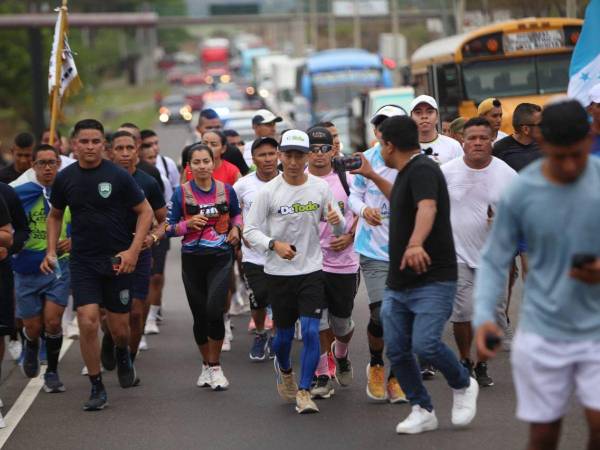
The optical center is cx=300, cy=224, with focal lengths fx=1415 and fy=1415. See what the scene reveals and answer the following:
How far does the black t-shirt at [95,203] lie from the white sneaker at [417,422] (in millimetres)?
2706

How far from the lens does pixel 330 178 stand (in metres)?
10.6

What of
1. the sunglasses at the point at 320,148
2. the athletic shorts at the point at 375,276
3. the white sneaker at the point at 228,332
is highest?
the sunglasses at the point at 320,148

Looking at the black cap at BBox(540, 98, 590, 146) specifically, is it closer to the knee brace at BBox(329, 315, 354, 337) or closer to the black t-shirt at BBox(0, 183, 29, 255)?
the knee brace at BBox(329, 315, 354, 337)

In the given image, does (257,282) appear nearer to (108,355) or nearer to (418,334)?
(108,355)

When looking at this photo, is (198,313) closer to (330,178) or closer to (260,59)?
(330,178)

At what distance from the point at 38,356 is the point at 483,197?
4.15m

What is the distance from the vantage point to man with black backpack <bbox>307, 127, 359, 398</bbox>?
10352 millimetres

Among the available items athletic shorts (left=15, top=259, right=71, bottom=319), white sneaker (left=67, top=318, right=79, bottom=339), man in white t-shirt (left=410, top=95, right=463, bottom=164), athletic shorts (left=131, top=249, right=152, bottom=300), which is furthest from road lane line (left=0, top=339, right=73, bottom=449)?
man in white t-shirt (left=410, top=95, right=463, bottom=164)

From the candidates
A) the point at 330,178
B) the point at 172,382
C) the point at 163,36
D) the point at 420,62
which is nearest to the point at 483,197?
the point at 330,178

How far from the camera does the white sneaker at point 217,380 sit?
10922mm

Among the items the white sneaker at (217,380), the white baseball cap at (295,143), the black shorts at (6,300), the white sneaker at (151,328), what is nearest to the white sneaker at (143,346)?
the white sneaker at (151,328)

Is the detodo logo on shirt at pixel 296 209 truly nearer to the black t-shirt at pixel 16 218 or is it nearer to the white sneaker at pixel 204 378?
the white sneaker at pixel 204 378

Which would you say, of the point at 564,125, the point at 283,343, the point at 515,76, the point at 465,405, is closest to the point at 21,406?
the point at 283,343

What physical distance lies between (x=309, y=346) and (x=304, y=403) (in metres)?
0.42
